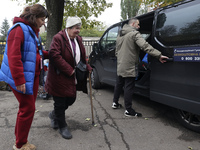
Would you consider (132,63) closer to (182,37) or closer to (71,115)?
(182,37)

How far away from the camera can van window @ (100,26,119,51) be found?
4.92 meters

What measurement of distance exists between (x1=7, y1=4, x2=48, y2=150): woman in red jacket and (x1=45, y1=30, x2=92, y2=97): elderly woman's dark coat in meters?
0.29

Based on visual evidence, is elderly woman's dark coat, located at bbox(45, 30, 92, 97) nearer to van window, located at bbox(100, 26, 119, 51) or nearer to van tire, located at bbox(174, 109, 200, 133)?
van tire, located at bbox(174, 109, 200, 133)

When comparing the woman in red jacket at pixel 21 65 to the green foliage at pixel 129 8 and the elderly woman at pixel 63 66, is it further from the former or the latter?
the green foliage at pixel 129 8

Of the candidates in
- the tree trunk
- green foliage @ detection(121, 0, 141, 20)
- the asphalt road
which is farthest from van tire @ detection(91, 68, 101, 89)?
green foliage @ detection(121, 0, 141, 20)

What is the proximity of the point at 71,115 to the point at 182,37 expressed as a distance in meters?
2.40

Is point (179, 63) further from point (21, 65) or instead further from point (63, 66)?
point (21, 65)

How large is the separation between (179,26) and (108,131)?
1.92m

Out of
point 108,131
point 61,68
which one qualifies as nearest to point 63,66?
point 61,68

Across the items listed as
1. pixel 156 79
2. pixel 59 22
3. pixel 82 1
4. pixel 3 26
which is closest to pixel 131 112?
pixel 156 79

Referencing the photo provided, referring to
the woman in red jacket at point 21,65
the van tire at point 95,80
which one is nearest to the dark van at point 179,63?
the woman in red jacket at point 21,65

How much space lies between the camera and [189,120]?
3.04 meters

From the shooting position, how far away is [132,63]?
3566mm

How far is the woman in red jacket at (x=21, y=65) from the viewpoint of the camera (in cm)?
204
